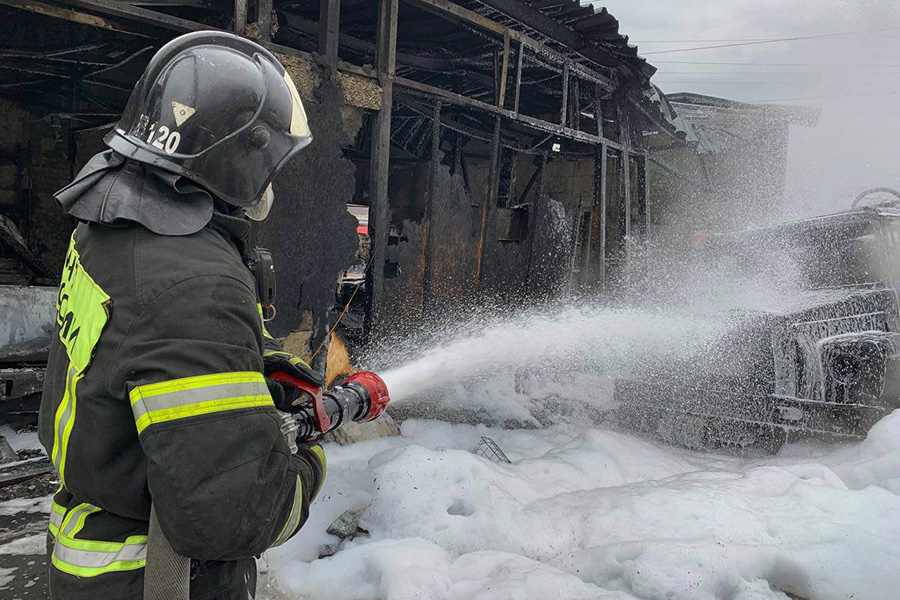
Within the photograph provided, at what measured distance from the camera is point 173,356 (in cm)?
118

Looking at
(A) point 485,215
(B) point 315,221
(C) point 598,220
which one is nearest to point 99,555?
(B) point 315,221

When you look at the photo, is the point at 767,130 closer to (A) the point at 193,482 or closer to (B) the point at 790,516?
(B) the point at 790,516

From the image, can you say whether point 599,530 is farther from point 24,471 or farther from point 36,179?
point 36,179

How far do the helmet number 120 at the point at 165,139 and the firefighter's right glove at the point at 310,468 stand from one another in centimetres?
81

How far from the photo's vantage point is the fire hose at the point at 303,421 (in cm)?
128

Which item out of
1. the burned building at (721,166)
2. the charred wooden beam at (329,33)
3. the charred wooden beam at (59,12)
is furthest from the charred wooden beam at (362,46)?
the burned building at (721,166)

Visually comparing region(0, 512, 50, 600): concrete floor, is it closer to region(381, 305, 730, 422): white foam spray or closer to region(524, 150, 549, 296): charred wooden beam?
region(381, 305, 730, 422): white foam spray

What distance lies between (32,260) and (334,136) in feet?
14.4

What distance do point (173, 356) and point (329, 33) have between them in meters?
4.85

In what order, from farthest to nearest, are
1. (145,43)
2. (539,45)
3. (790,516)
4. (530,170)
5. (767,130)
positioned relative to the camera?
(767,130)
(530,170)
(539,45)
(145,43)
(790,516)

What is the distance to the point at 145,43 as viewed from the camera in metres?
6.41

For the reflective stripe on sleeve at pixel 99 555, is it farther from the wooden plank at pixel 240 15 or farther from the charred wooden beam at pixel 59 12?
the charred wooden beam at pixel 59 12

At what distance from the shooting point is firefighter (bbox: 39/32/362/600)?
3.89 ft

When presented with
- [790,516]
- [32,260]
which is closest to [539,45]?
[790,516]
